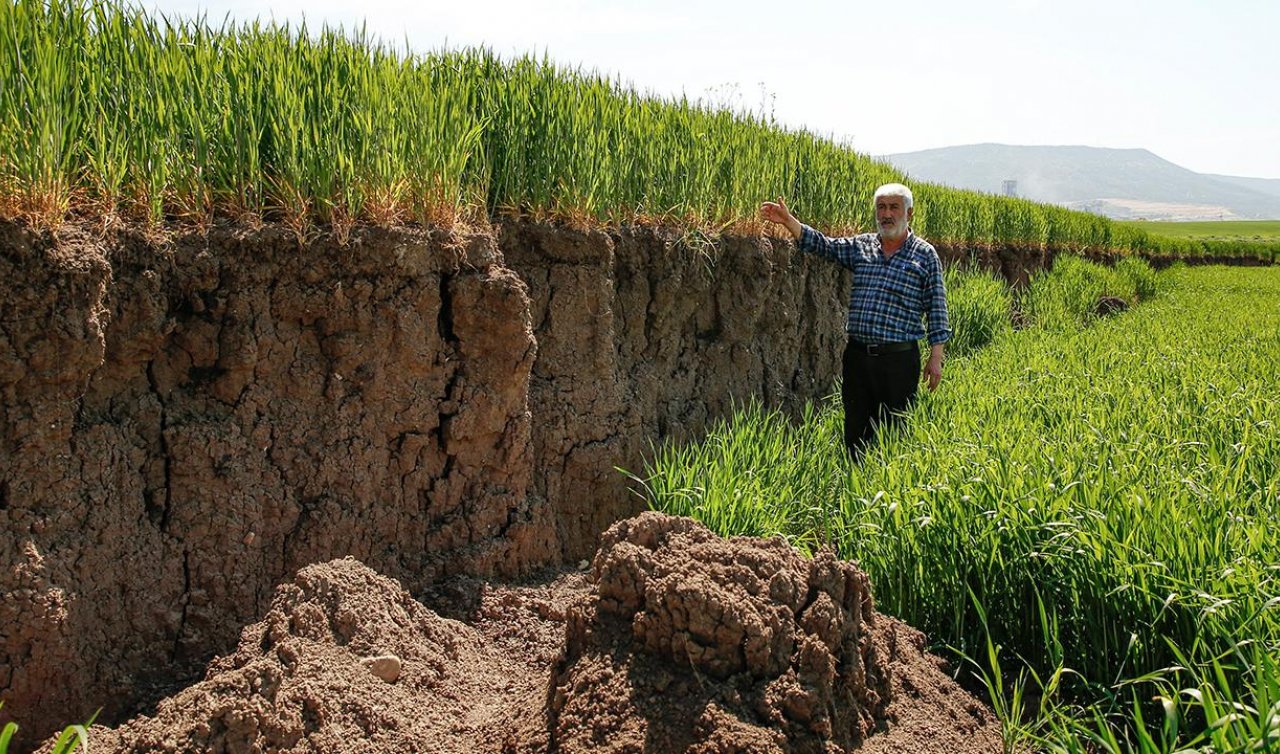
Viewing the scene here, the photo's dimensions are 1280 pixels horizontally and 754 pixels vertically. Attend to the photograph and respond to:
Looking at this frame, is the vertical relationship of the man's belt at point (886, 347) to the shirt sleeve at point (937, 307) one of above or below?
below

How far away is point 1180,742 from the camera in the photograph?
90.5 inches

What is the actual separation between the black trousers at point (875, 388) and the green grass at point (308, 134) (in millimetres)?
1151

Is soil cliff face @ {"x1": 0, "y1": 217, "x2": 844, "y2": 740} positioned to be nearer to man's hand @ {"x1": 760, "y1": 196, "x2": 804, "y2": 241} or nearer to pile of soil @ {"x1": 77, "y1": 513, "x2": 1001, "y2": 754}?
pile of soil @ {"x1": 77, "y1": 513, "x2": 1001, "y2": 754}

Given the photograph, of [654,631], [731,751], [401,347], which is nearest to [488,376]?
[401,347]

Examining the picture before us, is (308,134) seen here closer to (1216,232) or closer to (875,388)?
(875,388)

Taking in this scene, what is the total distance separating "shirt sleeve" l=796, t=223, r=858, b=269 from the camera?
531 cm

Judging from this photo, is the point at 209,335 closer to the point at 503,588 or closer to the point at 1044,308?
the point at 503,588

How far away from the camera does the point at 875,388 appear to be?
515 cm

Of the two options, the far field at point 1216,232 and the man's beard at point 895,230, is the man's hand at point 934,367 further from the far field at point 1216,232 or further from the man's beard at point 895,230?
the far field at point 1216,232

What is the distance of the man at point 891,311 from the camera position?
503cm

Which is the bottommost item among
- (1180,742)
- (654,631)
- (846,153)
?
(1180,742)

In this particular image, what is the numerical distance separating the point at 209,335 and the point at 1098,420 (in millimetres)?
3912

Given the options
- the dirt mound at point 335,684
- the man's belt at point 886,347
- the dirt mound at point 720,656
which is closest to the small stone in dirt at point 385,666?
the dirt mound at point 335,684

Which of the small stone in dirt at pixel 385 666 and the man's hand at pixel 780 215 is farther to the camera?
the man's hand at pixel 780 215
